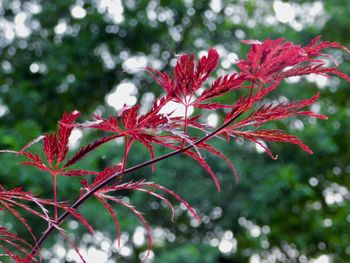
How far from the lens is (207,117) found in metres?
5.20

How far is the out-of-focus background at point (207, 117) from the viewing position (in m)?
4.66

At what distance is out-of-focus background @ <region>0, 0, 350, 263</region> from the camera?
4.66 metres

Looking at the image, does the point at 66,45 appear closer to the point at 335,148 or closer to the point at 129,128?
the point at 335,148

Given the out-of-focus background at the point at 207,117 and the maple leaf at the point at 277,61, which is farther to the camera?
the out-of-focus background at the point at 207,117

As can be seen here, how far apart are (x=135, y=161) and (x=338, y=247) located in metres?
1.80

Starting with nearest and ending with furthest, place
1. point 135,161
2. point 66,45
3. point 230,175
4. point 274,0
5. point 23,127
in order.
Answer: point 23,127 < point 135,161 < point 230,175 < point 66,45 < point 274,0

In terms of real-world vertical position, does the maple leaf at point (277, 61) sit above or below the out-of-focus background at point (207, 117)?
above

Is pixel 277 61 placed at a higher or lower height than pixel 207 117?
higher

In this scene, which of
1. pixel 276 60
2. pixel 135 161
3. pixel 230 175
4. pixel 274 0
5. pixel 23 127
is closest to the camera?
pixel 276 60

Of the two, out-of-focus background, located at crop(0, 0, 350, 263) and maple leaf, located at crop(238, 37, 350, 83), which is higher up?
maple leaf, located at crop(238, 37, 350, 83)

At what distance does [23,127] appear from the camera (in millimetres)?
4133

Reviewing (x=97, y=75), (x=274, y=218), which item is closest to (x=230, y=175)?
(x=274, y=218)

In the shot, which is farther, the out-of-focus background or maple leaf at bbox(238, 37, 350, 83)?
the out-of-focus background

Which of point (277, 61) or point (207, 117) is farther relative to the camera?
point (207, 117)
